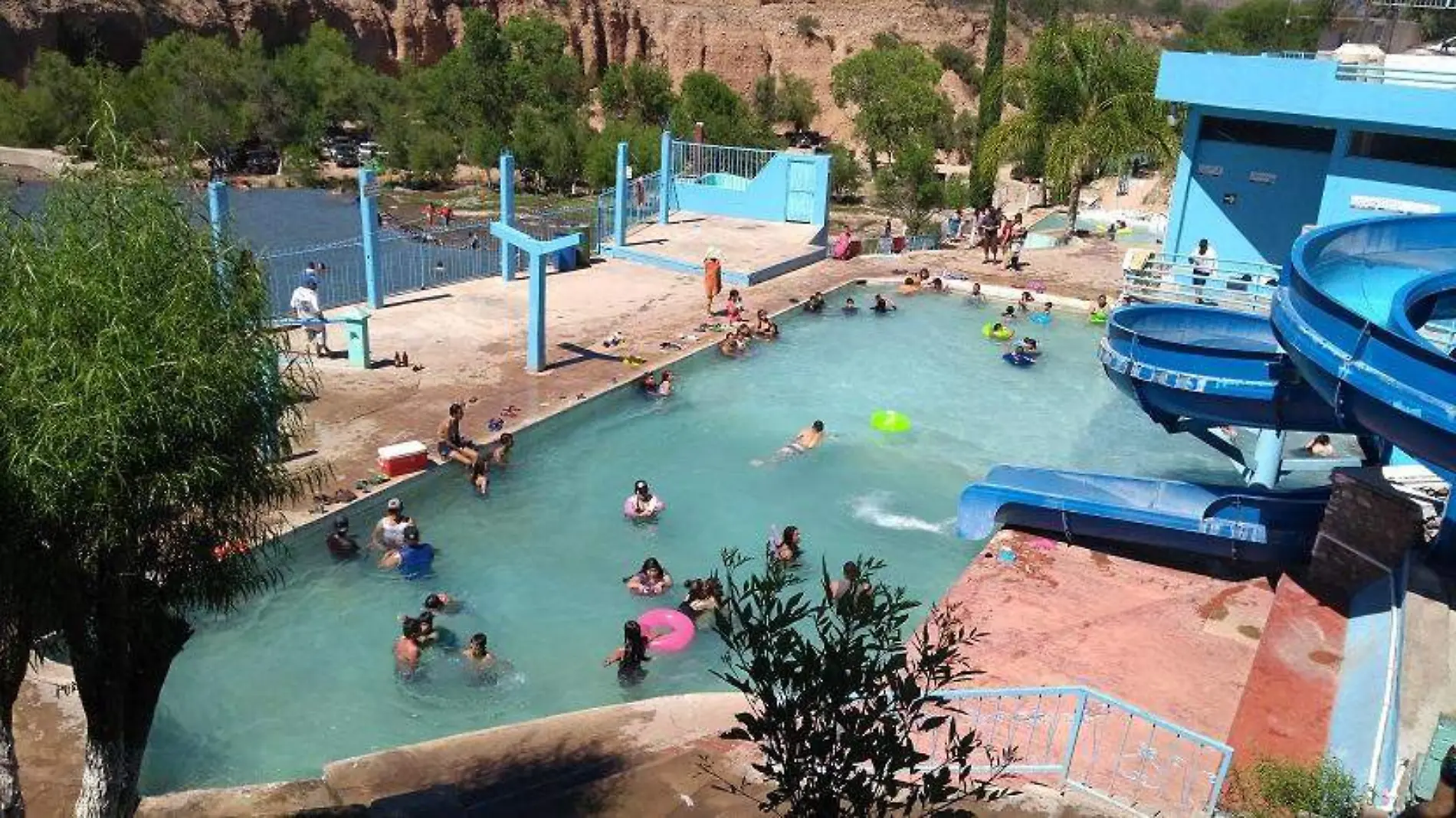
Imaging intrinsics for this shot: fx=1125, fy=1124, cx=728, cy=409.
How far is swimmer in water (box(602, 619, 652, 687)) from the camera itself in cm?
1189

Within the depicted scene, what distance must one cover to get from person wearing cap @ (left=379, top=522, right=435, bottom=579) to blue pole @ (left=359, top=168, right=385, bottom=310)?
28.6ft

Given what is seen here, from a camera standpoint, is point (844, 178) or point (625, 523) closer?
point (625, 523)

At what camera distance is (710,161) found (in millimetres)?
34219

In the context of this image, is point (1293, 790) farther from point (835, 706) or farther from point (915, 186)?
point (915, 186)

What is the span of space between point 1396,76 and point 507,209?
16.7 metres

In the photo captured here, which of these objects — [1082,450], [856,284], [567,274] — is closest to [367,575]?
[1082,450]

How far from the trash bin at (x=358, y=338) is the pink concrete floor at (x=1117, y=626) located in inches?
411

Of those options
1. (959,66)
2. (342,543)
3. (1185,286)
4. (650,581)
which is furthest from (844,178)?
(342,543)

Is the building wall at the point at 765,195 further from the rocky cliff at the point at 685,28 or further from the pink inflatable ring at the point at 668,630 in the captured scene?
the rocky cliff at the point at 685,28

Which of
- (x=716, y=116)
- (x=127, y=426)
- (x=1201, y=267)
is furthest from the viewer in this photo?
(x=716, y=116)

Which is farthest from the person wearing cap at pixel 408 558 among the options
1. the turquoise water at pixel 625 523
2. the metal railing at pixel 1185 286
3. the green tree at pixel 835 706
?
the metal railing at pixel 1185 286

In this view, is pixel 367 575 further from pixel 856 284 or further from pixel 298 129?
pixel 298 129

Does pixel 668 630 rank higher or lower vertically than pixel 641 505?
lower

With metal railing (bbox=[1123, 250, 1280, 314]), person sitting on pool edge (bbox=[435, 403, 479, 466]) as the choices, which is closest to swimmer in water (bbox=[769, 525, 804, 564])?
person sitting on pool edge (bbox=[435, 403, 479, 466])
